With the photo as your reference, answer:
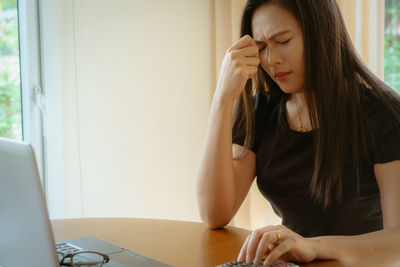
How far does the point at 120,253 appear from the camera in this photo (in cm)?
108

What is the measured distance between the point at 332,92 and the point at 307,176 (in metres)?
0.25

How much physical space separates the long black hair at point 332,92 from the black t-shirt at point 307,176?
27 mm

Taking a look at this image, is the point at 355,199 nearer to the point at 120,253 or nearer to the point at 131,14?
the point at 120,253

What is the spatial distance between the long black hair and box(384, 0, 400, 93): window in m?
1.22

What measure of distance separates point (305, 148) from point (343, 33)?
Result: 0.34 m

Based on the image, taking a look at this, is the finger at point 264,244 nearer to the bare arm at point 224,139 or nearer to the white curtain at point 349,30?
the bare arm at point 224,139

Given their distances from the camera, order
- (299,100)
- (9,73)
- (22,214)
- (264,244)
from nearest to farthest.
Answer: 1. (22,214)
2. (264,244)
3. (299,100)
4. (9,73)

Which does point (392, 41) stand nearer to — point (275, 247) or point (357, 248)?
point (357, 248)

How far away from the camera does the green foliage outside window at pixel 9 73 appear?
2.26 meters

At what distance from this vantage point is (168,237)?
4.06 feet

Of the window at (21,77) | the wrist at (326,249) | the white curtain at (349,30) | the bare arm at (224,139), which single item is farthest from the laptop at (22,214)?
the white curtain at (349,30)

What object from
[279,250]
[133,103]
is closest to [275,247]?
[279,250]

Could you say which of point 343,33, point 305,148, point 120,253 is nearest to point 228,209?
point 305,148

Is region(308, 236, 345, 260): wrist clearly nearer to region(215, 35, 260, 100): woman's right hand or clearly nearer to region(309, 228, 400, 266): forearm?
region(309, 228, 400, 266): forearm
